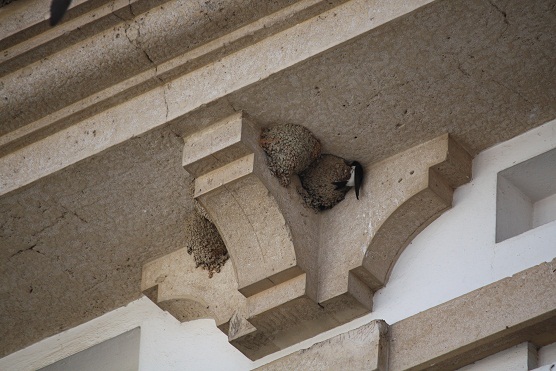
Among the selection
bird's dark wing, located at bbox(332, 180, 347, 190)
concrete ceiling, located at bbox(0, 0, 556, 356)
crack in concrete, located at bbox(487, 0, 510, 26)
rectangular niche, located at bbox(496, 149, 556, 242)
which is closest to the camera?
crack in concrete, located at bbox(487, 0, 510, 26)

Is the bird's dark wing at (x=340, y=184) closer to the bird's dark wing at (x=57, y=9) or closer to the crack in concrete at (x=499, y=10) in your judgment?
the crack in concrete at (x=499, y=10)

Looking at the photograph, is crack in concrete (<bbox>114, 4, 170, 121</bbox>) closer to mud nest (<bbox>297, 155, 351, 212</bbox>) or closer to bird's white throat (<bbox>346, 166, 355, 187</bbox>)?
mud nest (<bbox>297, 155, 351, 212</bbox>)

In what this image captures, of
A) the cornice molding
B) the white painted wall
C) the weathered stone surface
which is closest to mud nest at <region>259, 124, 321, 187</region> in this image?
the cornice molding

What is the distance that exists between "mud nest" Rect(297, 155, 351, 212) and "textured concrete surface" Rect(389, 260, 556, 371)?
0.73 metres

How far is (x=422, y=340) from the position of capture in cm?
500

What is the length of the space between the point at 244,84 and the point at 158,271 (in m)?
1.06

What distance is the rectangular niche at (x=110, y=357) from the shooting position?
6.13 m

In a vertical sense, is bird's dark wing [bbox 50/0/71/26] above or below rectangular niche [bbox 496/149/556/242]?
below

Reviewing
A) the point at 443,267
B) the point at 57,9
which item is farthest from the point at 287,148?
the point at 57,9

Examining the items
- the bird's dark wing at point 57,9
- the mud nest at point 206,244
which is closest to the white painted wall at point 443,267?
the mud nest at point 206,244

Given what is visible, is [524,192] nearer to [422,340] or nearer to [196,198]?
[422,340]

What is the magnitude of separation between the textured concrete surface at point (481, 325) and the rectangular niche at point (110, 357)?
147cm

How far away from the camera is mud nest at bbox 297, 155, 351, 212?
560 centimetres

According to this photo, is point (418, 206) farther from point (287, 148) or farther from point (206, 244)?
point (206, 244)
